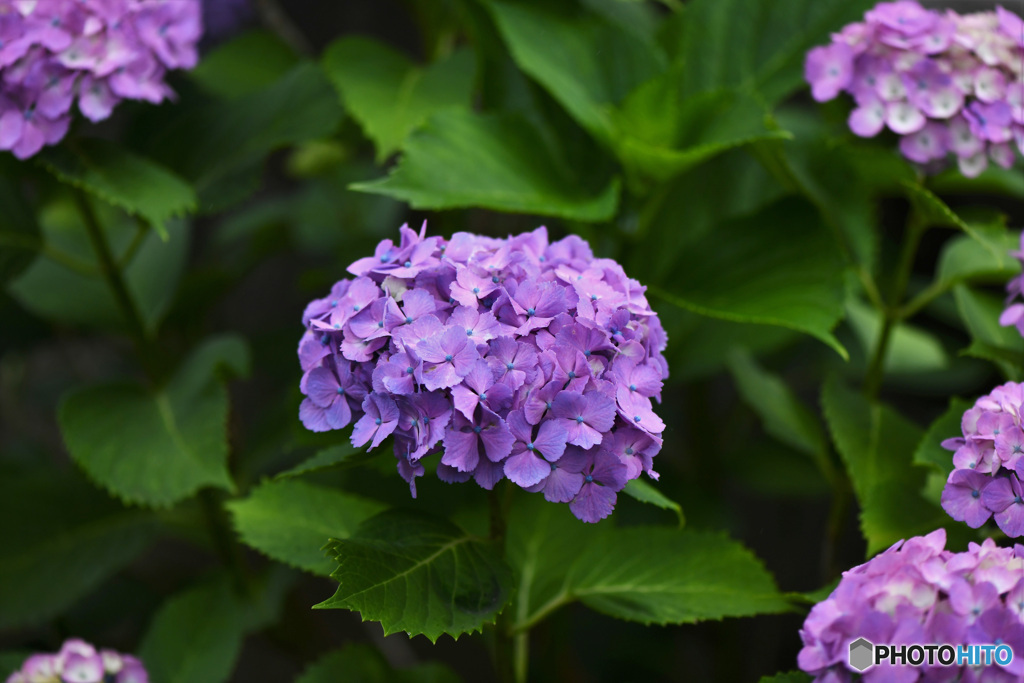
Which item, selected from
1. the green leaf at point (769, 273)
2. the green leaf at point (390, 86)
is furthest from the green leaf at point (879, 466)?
the green leaf at point (390, 86)

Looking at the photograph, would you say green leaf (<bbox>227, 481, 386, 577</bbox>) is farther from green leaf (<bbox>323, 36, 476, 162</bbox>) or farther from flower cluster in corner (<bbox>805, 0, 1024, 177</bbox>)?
flower cluster in corner (<bbox>805, 0, 1024, 177</bbox>)

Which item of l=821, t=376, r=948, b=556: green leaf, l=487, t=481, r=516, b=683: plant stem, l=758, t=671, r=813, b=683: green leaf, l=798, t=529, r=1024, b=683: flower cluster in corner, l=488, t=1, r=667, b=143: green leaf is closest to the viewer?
l=798, t=529, r=1024, b=683: flower cluster in corner

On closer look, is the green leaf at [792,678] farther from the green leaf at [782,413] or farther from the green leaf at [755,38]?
the green leaf at [755,38]

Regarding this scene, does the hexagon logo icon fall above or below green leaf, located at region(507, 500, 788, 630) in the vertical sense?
above

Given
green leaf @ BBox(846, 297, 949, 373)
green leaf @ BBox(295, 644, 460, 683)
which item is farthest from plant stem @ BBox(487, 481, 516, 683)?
green leaf @ BBox(846, 297, 949, 373)

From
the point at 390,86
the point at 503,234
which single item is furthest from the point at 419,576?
the point at 503,234

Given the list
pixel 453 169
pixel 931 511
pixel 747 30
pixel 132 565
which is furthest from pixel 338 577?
pixel 132 565

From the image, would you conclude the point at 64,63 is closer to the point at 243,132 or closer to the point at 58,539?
the point at 243,132
